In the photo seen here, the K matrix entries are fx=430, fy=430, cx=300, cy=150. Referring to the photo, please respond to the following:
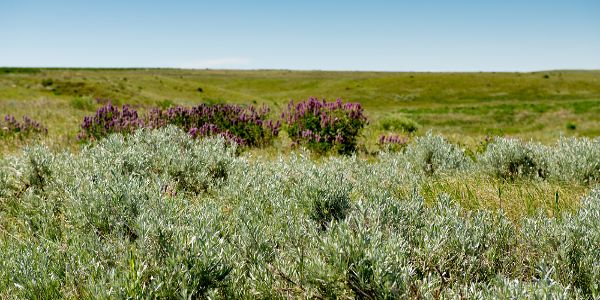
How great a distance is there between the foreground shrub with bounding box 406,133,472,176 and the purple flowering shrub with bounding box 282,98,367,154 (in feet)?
7.37

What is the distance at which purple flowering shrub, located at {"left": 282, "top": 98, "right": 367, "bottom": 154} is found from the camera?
946 cm

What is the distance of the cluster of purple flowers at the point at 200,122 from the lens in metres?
9.77

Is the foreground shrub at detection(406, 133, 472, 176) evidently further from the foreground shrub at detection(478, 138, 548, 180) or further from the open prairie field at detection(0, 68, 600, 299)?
the foreground shrub at detection(478, 138, 548, 180)

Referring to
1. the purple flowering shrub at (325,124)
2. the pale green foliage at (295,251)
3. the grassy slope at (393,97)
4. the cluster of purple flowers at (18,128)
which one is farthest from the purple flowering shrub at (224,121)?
the pale green foliage at (295,251)

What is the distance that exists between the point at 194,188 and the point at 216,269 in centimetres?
314

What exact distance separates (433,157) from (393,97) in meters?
58.9

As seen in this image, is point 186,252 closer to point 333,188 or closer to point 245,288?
point 245,288

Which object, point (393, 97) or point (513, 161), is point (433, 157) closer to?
point (513, 161)

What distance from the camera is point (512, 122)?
115 ft

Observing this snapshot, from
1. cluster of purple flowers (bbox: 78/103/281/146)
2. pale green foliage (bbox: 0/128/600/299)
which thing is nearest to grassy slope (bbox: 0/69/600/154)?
cluster of purple flowers (bbox: 78/103/281/146)

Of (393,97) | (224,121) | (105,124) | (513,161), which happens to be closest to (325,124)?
(224,121)

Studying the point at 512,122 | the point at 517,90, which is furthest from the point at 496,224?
the point at 517,90

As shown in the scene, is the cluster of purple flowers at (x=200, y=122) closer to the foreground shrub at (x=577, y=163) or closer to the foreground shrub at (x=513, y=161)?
the foreground shrub at (x=513, y=161)

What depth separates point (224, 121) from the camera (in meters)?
10.3
